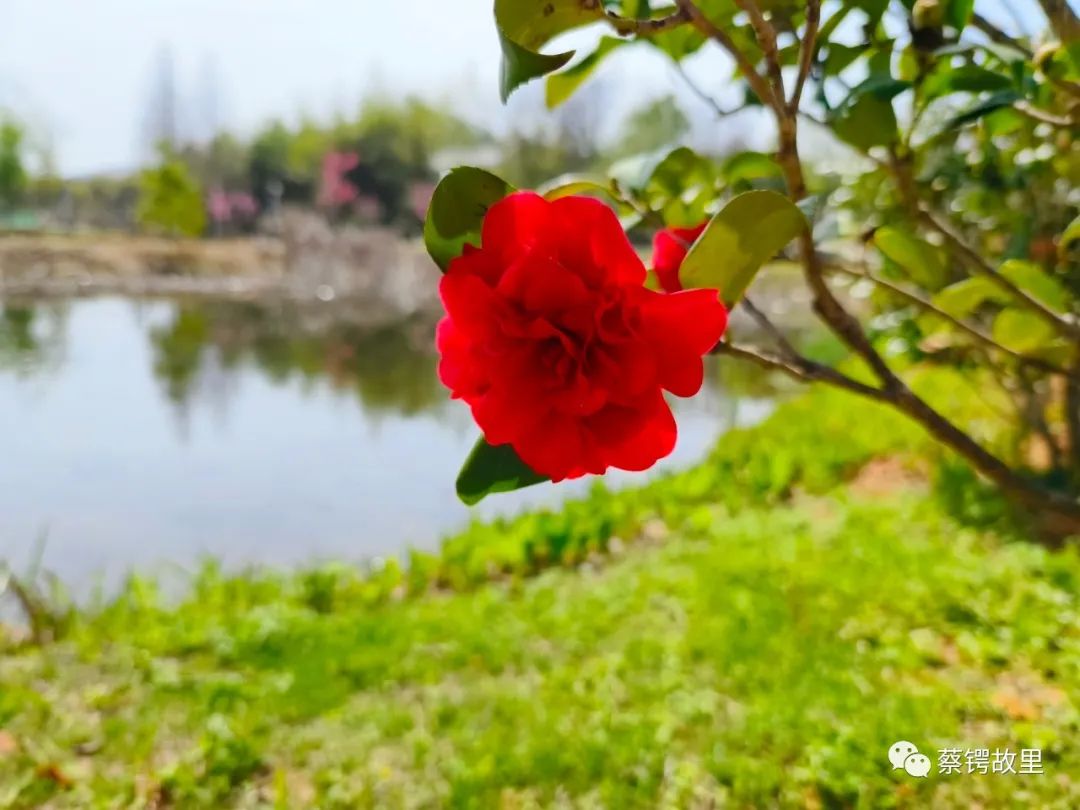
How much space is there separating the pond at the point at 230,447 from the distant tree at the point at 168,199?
7.35 feet

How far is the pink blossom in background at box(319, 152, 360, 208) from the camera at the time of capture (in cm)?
560

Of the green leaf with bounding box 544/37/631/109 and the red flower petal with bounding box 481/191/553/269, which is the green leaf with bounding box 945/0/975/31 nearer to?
Answer: the green leaf with bounding box 544/37/631/109

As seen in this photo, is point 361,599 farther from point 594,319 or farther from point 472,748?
point 594,319

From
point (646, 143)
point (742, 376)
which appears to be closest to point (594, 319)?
point (646, 143)

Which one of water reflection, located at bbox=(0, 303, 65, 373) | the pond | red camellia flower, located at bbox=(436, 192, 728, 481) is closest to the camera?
red camellia flower, located at bbox=(436, 192, 728, 481)

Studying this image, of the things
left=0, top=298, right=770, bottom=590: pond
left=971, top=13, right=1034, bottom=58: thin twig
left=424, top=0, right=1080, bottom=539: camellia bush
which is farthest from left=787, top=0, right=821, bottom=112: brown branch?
left=0, top=298, right=770, bottom=590: pond

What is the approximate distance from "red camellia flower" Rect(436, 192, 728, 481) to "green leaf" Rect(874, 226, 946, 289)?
31cm

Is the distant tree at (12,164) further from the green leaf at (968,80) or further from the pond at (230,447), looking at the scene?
the green leaf at (968,80)

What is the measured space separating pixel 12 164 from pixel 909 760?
6.35 meters

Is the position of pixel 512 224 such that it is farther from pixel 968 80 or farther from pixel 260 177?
pixel 260 177

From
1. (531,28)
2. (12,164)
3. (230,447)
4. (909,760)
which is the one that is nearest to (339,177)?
(12,164)

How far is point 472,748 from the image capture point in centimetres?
94

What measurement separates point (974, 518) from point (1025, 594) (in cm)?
39

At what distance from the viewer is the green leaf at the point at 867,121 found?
0.46m
